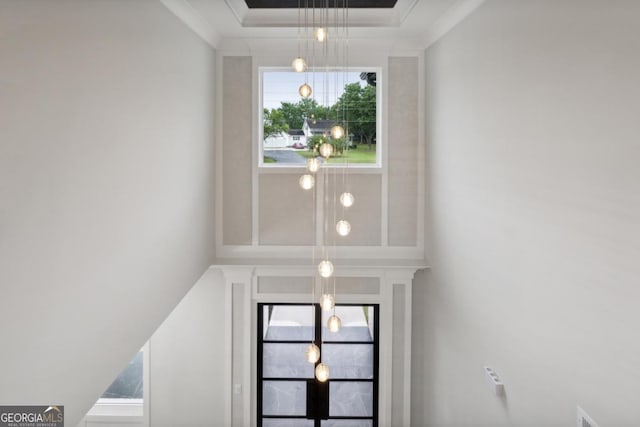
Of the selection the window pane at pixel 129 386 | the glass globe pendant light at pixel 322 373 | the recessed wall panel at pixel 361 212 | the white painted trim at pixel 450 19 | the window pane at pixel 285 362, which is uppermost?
the white painted trim at pixel 450 19

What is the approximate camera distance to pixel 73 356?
2.09 m

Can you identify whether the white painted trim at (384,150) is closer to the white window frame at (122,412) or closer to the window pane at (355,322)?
the window pane at (355,322)

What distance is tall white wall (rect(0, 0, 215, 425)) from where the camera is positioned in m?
1.67

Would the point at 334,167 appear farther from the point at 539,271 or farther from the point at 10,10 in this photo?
Answer: the point at 10,10

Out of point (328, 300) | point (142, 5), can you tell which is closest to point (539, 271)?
point (328, 300)

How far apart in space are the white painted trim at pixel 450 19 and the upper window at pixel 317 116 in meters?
0.73

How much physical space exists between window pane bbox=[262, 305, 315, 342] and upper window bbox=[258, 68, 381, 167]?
170cm

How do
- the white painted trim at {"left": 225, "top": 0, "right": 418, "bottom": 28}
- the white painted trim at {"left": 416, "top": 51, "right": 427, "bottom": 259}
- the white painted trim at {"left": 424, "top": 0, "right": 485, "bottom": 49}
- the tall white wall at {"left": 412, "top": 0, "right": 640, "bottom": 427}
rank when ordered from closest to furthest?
the tall white wall at {"left": 412, "top": 0, "right": 640, "bottom": 427} → the white painted trim at {"left": 424, "top": 0, "right": 485, "bottom": 49} → the white painted trim at {"left": 225, "top": 0, "right": 418, "bottom": 28} → the white painted trim at {"left": 416, "top": 51, "right": 427, "bottom": 259}

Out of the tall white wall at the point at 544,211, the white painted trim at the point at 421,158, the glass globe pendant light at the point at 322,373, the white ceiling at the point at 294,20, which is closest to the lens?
the tall white wall at the point at 544,211

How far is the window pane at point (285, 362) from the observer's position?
17.0 ft

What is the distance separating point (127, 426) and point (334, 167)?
391 centimetres

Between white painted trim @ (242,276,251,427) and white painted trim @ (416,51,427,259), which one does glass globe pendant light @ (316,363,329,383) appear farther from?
white painted trim @ (416,51,427,259)

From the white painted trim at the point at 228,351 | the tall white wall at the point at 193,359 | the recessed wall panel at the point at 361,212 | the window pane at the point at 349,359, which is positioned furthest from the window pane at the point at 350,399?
the recessed wall panel at the point at 361,212

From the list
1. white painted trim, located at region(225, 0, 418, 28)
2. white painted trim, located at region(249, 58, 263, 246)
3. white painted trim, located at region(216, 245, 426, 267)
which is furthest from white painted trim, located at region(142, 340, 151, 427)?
white painted trim, located at region(225, 0, 418, 28)
